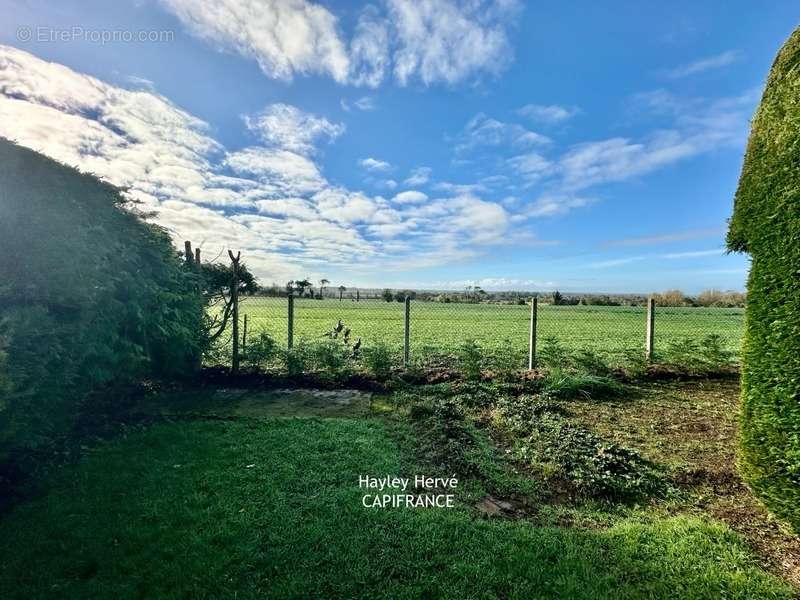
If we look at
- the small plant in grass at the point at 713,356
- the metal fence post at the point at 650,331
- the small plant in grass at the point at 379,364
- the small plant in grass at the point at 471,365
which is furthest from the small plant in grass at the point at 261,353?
the small plant in grass at the point at 713,356

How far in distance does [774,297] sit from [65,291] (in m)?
5.90

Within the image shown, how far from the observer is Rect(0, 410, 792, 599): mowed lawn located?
1915 millimetres

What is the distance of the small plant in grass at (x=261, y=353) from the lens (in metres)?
6.61

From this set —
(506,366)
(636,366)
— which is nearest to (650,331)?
(636,366)

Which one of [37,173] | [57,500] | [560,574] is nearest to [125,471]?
[57,500]

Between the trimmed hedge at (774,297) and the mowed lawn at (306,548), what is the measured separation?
606 mm

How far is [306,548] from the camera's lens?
2.21 m

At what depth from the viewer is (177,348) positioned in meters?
5.76

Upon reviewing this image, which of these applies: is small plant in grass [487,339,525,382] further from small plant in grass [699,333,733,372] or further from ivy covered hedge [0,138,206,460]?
ivy covered hedge [0,138,206,460]

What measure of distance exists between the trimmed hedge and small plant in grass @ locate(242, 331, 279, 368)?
6.48m

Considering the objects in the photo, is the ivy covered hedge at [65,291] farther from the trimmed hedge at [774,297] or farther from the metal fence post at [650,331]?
the metal fence post at [650,331]

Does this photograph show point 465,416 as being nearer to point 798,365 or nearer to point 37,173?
point 798,365

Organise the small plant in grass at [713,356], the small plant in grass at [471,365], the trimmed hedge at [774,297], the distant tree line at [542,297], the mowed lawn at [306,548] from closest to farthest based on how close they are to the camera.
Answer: the mowed lawn at [306,548] < the trimmed hedge at [774,297] < the small plant in grass at [471,365] < the small plant in grass at [713,356] < the distant tree line at [542,297]

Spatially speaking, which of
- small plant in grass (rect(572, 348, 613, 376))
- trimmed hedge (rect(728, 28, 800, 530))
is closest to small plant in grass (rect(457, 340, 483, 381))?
small plant in grass (rect(572, 348, 613, 376))
